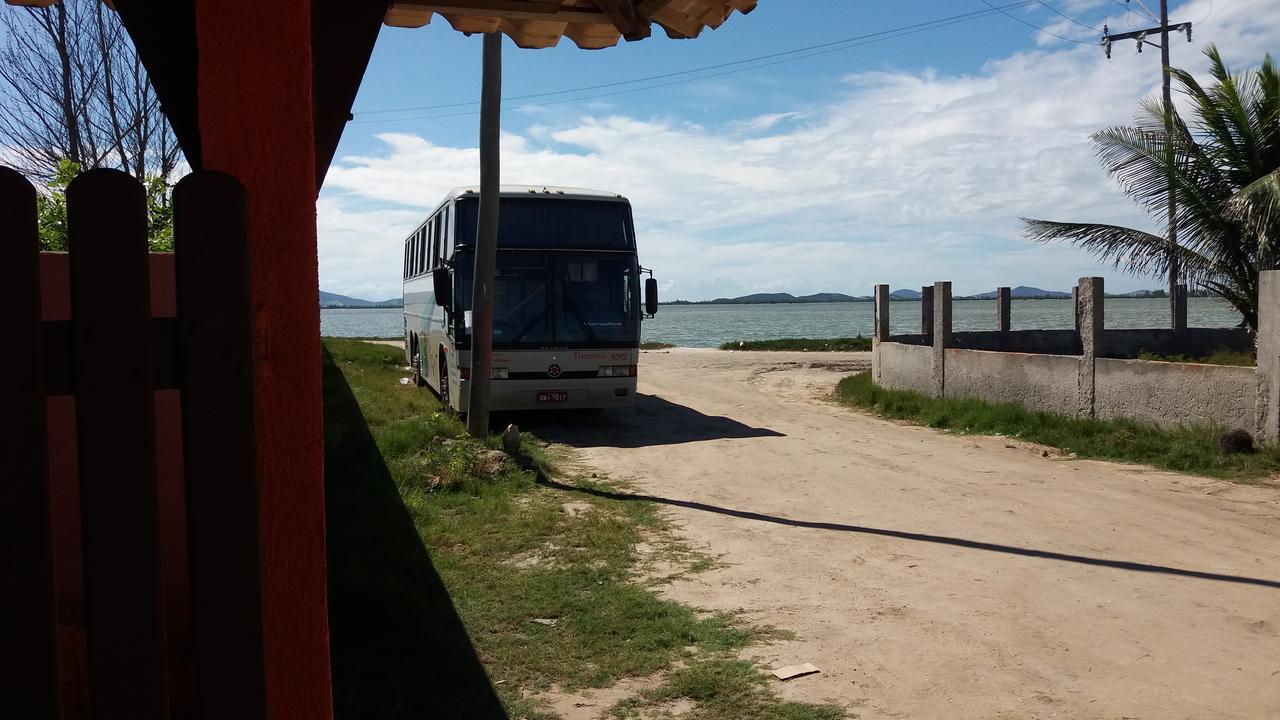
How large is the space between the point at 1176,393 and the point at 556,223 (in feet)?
26.6

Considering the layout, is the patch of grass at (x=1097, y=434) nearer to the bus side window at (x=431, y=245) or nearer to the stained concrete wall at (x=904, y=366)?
the stained concrete wall at (x=904, y=366)

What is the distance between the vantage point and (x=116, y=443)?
172 cm

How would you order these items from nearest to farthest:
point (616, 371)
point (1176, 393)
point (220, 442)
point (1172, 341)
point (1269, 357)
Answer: point (220, 442) < point (1269, 357) < point (1176, 393) < point (616, 371) < point (1172, 341)

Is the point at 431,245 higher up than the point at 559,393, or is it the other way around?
the point at 431,245

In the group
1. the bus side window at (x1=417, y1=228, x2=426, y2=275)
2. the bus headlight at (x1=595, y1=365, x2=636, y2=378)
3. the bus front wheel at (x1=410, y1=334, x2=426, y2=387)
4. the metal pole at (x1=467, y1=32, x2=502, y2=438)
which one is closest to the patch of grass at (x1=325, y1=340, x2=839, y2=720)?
the metal pole at (x1=467, y1=32, x2=502, y2=438)

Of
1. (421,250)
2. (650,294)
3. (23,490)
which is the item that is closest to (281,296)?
(23,490)

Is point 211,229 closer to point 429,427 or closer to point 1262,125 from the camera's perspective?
point 429,427

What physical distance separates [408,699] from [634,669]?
3.74 ft

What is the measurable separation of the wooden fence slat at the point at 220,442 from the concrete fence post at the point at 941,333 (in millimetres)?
14074

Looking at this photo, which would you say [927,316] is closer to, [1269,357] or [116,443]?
[1269,357]

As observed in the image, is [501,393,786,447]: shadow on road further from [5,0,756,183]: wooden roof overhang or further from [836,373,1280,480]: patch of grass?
[5,0,756,183]: wooden roof overhang

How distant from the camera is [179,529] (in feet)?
10.7

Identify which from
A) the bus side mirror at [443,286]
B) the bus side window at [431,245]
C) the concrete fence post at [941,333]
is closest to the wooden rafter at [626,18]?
the bus side mirror at [443,286]

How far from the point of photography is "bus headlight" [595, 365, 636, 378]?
44.1 ft
